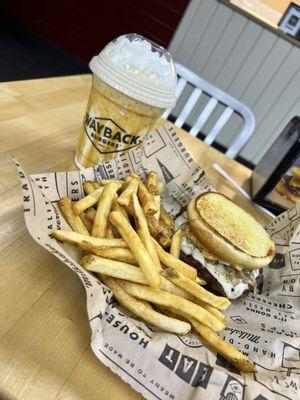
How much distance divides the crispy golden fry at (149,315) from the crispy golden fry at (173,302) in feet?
0.06

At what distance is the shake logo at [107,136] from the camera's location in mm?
1190

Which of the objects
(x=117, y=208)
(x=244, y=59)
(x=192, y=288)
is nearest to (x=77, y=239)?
(x=117, y=208)

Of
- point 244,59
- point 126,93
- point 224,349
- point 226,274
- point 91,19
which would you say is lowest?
point 91,19

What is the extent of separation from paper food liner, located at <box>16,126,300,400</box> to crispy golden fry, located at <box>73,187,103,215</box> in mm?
52

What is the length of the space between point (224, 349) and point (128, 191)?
0.51m

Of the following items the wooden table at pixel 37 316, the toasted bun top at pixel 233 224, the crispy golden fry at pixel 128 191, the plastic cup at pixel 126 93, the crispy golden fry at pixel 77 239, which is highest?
the plastic cup at pixel 126 93

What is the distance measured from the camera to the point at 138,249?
881mm

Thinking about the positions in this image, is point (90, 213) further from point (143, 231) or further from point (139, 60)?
point (139, 60)

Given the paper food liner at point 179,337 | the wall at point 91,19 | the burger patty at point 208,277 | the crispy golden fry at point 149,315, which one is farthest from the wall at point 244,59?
the crispy golden fry at point 149,315

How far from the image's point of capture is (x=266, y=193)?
1.80 metres

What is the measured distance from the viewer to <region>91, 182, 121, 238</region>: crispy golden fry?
0.94 metres

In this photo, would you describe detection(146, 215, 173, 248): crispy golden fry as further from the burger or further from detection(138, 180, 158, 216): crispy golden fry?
the burger

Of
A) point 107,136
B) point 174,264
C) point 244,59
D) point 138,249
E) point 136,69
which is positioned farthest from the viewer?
point 244,59

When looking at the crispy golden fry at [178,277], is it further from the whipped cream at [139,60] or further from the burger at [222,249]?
the whipped cream at [139,60]
